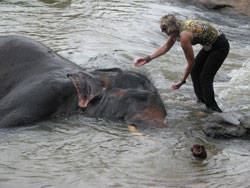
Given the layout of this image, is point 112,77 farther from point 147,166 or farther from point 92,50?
point 92,50

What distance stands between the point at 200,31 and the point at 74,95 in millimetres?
1885

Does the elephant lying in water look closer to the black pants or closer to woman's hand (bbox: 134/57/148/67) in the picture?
woman's hand (bbox: 134/57/148/67)

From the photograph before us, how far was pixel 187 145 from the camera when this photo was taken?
182 inches

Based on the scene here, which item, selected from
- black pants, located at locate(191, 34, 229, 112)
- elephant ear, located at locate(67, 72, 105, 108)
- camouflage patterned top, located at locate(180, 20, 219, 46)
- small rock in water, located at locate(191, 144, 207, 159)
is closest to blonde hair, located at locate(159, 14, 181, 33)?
camouflage patterned top, located at locate(180, 20, 219, 46)

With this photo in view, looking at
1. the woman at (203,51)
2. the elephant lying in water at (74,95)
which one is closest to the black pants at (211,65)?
the woman at (203,51)

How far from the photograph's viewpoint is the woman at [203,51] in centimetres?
579

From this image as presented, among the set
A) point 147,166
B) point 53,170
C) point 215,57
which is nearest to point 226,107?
point 215,57

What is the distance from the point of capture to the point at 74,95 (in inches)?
210

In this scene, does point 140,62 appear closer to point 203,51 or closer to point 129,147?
point 203,51

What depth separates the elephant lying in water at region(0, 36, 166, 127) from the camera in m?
5.01

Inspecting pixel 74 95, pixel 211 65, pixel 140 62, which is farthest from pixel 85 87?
pixel 211 65

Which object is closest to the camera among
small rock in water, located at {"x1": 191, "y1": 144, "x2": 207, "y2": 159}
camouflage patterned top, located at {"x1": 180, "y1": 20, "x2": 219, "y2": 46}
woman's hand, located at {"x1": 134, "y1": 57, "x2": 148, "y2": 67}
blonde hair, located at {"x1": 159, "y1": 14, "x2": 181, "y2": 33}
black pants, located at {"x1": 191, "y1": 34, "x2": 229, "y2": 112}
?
small rock in water, located at {"x1": 191, "y1": 144, "x2": 207, "y2": 159}

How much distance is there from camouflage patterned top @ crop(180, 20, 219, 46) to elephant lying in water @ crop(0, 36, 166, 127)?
1.03 meters

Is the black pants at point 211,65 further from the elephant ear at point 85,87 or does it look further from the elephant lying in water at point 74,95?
the elephant ear at point 85,87
